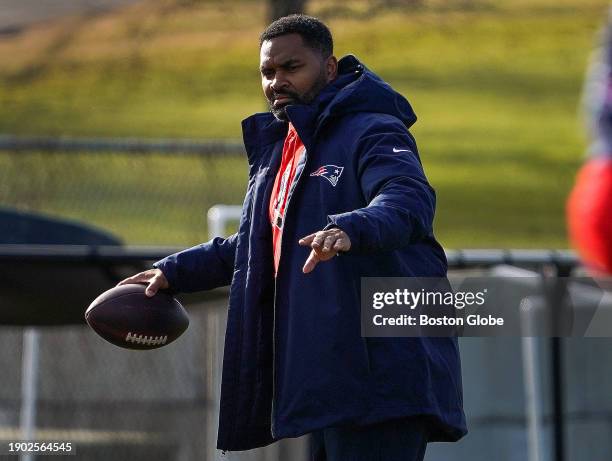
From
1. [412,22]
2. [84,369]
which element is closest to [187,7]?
[412,22]

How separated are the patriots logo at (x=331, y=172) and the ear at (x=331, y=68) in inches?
14.4

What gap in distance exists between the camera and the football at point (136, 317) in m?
4.13

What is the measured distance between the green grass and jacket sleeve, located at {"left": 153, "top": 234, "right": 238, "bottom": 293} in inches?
378

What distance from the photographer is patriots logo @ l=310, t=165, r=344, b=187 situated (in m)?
3.56

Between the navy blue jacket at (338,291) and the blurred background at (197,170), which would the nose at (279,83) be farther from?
the blurred background at (197,170)

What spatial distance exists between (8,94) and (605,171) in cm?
1418

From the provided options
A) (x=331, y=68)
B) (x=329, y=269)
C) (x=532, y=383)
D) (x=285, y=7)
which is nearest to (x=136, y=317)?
(x=329, y=269)

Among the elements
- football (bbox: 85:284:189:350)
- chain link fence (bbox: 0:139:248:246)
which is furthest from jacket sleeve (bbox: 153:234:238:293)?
chain link fence (bbox: 0:139:248:246)

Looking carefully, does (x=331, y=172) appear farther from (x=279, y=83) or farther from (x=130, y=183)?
(x=130, y=183)

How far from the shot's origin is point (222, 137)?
51.9 ft

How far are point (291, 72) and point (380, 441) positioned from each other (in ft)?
3.64

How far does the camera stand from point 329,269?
352 cm

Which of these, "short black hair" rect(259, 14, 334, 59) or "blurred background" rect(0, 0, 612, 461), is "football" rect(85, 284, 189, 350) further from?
"blurred background" rect(0, 0, 612, 461)

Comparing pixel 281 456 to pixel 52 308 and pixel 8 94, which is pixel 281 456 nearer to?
pixel 52 308
